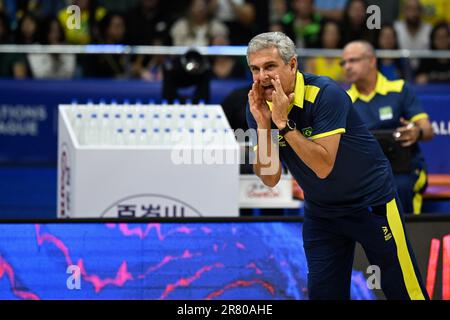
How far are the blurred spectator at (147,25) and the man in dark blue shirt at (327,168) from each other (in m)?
8.12

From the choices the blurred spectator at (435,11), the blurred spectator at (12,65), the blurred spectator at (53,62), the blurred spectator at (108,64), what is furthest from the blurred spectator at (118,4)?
the blurred spectator at (435,11)

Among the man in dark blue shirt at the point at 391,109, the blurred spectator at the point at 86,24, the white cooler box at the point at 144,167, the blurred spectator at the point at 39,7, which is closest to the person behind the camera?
the white cooler box at the point at 144,167

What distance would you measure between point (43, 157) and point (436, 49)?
17.6ft

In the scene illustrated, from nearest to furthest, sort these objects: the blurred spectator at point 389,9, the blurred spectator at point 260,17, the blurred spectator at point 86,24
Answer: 1. the blurred spectator at point 86,24
2. the blurred spectator at point 260,17
3. the blurred spectator at point 389,9

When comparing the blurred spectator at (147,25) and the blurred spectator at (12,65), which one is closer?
the blurred spectator at (12,65)

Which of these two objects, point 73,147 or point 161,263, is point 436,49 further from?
point 161,263

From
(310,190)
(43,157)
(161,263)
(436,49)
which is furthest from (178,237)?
(436,49)

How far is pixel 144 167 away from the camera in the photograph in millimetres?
8281

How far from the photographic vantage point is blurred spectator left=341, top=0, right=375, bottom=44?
13.4 metres

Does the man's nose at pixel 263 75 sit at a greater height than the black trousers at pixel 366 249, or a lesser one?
greater

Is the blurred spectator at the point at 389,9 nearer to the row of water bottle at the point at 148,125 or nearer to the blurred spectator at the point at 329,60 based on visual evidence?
the blurred spectator at the point at 329,60

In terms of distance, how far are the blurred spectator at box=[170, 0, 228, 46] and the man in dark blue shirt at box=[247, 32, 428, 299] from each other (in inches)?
313

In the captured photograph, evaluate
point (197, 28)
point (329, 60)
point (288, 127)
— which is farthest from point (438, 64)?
point (288, 127)

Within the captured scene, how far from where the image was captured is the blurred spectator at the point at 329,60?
1312 cm
